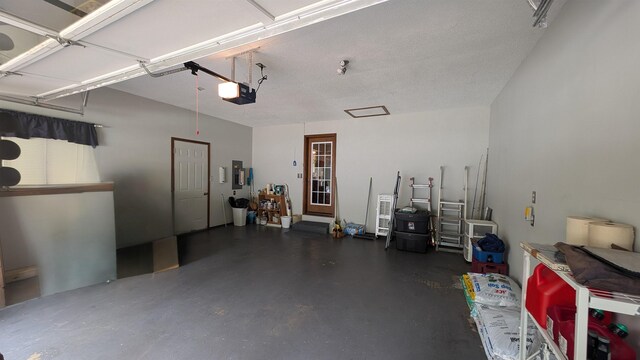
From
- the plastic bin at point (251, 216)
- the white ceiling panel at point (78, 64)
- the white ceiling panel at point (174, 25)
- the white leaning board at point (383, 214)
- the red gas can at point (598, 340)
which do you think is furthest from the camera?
the plastic bin at point (251, 216)

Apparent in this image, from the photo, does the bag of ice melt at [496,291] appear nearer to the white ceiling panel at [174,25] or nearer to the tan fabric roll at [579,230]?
the tan fabric roll at [579,230]

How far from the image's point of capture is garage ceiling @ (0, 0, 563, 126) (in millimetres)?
1346

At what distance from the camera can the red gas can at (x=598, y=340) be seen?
89cm

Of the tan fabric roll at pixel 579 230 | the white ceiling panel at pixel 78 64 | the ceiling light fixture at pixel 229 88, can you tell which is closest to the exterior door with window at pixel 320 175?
the ceiling light fixture at pixel 229 88

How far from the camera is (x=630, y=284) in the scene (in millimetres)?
772

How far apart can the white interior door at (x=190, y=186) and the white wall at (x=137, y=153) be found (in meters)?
0.17

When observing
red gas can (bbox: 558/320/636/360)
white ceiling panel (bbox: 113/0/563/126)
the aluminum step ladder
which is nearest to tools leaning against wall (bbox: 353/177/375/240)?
the aluminum step ladder

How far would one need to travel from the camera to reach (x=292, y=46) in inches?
92.9

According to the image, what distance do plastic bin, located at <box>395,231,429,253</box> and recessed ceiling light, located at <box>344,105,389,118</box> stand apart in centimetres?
243

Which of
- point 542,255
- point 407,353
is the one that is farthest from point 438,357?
point 542,255

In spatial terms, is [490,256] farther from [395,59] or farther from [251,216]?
[251,216]

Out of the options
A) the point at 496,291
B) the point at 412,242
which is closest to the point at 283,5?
the point at 496,291

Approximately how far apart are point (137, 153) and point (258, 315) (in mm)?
3708

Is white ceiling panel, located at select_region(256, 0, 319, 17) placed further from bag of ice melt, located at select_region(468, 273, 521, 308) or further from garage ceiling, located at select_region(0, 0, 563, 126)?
bag of ice melt, located at select_region(468, 273, 521, 308)
